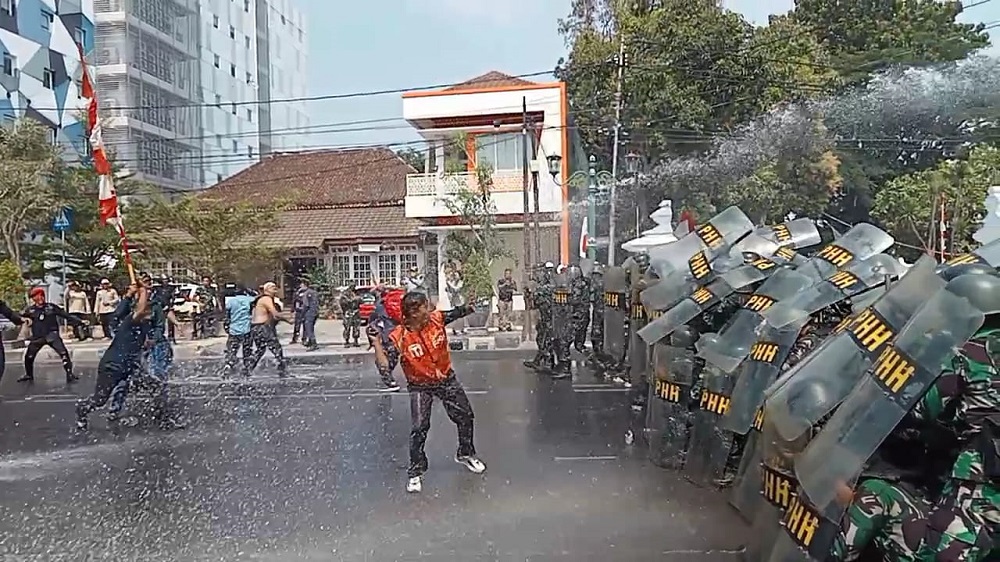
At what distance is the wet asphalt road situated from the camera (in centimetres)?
563

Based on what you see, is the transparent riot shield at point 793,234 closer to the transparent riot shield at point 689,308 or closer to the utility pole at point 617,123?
the transparent riot shield at point 689,308

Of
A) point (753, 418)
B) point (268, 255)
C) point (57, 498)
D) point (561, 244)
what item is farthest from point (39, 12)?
point (753, 418)

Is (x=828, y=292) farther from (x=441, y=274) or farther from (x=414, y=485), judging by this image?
(x=441, y=274)

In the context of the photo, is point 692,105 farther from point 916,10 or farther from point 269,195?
point 269,195

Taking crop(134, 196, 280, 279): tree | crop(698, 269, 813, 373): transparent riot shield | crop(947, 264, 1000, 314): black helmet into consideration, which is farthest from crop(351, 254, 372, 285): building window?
crop(947, 264, 1000, 314): black helmet

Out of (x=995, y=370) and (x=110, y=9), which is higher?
(x=110, y=9)

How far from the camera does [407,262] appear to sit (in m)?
29.5

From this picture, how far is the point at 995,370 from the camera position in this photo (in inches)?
116

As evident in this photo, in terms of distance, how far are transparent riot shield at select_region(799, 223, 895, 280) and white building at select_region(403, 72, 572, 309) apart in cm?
2018

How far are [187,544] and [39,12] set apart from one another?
36439 mm

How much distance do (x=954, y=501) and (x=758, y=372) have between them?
227cm

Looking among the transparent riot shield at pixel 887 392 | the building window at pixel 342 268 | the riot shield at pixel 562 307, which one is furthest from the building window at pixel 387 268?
the transparent riot shield at pixel 887 392

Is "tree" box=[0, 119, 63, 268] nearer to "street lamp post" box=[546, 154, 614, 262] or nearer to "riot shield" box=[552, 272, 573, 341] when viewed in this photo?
"street lamp post" box=[546, 154, 614, 262]

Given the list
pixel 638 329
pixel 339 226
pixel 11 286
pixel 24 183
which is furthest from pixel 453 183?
pixel 638 329
